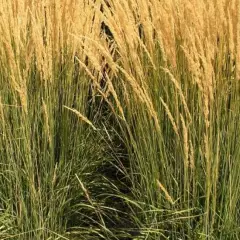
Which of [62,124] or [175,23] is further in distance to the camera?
[62,124]

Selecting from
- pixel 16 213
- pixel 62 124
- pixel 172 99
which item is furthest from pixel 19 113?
pixel 172 99

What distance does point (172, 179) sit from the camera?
6.95 feet

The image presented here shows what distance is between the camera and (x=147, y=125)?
2.09 metres

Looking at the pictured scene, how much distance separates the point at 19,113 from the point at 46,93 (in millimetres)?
156

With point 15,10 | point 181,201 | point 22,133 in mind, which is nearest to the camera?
point 181,201

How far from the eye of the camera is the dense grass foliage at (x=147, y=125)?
1981 millimetres

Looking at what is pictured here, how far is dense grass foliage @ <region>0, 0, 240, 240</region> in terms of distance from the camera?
198cm

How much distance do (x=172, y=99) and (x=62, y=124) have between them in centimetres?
64

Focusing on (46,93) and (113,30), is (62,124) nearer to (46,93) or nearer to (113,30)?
(46,93)

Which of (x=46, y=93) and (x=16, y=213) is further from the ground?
(x=46, y=93)

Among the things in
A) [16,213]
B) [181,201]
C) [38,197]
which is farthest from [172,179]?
[16,213]

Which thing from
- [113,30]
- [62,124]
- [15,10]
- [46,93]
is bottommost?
[62,124]

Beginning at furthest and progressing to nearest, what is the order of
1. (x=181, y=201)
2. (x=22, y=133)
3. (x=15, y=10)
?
(x=15, y=10)
(x=22, y=133)
(x=181, y=201)

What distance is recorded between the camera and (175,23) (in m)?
2.22
